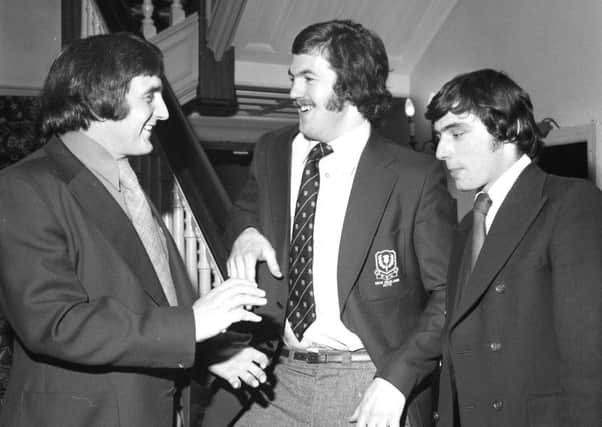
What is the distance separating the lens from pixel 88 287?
1567 millimetres

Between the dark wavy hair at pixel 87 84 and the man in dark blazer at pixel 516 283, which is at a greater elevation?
the dark wavy hair at pixel 87 84

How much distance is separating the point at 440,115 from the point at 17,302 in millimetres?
1477

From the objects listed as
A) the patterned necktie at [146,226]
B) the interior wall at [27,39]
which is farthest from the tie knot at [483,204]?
the interior wall at [27,39]

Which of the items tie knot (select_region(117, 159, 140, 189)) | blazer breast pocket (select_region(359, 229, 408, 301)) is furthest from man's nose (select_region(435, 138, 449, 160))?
Result: tie knot (select_region(117, 159, 140, 189))

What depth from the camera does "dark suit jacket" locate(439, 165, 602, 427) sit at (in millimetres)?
1766

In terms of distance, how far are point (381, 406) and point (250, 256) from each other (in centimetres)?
57

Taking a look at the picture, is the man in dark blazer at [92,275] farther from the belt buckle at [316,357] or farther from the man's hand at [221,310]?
the belt buckle at [316,357]

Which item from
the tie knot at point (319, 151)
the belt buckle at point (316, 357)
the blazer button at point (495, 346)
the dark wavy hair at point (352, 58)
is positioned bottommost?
the belt buckle at point (316, 357)

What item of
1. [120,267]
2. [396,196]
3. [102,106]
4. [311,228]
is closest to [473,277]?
[396,196]

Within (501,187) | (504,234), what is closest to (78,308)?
(504,234)

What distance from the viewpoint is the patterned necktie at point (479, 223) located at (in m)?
2.06

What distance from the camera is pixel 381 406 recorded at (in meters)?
1.78

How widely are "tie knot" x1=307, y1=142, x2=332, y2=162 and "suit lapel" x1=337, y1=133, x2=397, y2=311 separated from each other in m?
0.14

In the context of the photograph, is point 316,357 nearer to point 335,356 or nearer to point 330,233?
point 335,356
